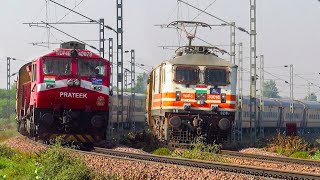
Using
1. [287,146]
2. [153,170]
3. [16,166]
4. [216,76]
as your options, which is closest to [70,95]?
[216,76]

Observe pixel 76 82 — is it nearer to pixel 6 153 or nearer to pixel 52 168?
pixel 6 153

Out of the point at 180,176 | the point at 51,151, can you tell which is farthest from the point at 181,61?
the point at 180,176

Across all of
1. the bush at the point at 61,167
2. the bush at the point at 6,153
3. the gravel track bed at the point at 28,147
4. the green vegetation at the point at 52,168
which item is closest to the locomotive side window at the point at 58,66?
the gravel track bed at the point at 28,147

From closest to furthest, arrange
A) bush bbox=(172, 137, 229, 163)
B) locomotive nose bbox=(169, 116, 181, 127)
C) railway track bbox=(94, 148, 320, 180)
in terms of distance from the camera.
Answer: railway track bbox=(94, 148, 320, 180) → bush bbox=(172, 137, 229, 163) → locomotive nose bbox=(169, 116, 181, 127)

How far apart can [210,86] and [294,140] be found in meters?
4.00

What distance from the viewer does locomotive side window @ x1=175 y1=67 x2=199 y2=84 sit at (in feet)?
76.7

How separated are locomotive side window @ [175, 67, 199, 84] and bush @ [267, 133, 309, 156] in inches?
163

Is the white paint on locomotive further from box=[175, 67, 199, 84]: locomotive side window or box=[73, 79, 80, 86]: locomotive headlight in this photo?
box=[73, 79, 80, 86]: locomotive headlight

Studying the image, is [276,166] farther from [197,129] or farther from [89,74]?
[89,74]

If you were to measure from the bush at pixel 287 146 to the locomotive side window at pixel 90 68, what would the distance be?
7.21 m

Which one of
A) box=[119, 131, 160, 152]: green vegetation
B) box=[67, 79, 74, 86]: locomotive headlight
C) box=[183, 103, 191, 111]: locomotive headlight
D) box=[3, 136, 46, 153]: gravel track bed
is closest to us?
box=[3, 136, 46, 153]: gravel track bed

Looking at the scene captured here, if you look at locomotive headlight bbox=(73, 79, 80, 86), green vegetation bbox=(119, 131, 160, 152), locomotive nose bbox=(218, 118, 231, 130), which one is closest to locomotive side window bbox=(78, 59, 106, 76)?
locomotive headlight bbox=(73, 79, 80, 86)

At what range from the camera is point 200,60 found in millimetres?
23812

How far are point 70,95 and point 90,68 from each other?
1.21 m
